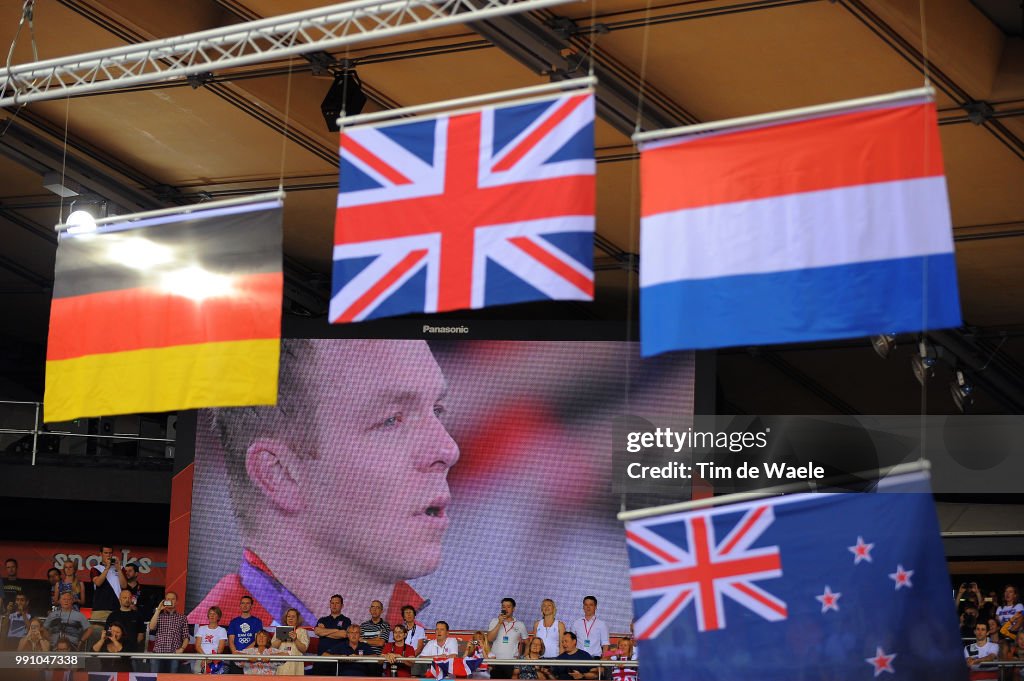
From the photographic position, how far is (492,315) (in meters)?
18.3

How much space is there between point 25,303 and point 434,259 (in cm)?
1533

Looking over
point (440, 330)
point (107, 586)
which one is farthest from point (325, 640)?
point (107, 586)

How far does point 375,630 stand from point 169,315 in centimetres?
634

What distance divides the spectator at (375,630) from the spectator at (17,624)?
3977 mm

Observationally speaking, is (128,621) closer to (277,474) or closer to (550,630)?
(277,474)

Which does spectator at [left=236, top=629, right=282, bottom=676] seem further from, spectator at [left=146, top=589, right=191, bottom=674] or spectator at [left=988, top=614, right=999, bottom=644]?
spectator at [left=988, top=614, right=999, bottom=644]

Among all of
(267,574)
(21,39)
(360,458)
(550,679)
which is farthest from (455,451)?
(21,39)

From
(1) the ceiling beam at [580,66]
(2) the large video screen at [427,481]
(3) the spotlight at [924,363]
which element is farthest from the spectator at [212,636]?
(3) the spotlight at [924,363]

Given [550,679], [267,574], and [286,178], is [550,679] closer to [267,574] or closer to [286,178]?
[267,574]

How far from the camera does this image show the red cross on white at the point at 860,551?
799cm

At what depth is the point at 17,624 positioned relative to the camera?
16.9 metres

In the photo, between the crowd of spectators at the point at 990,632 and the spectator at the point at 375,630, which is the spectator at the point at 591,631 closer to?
the spectator at the point at 375,630

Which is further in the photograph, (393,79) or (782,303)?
(393,79)

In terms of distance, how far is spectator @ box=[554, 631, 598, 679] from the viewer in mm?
13273
